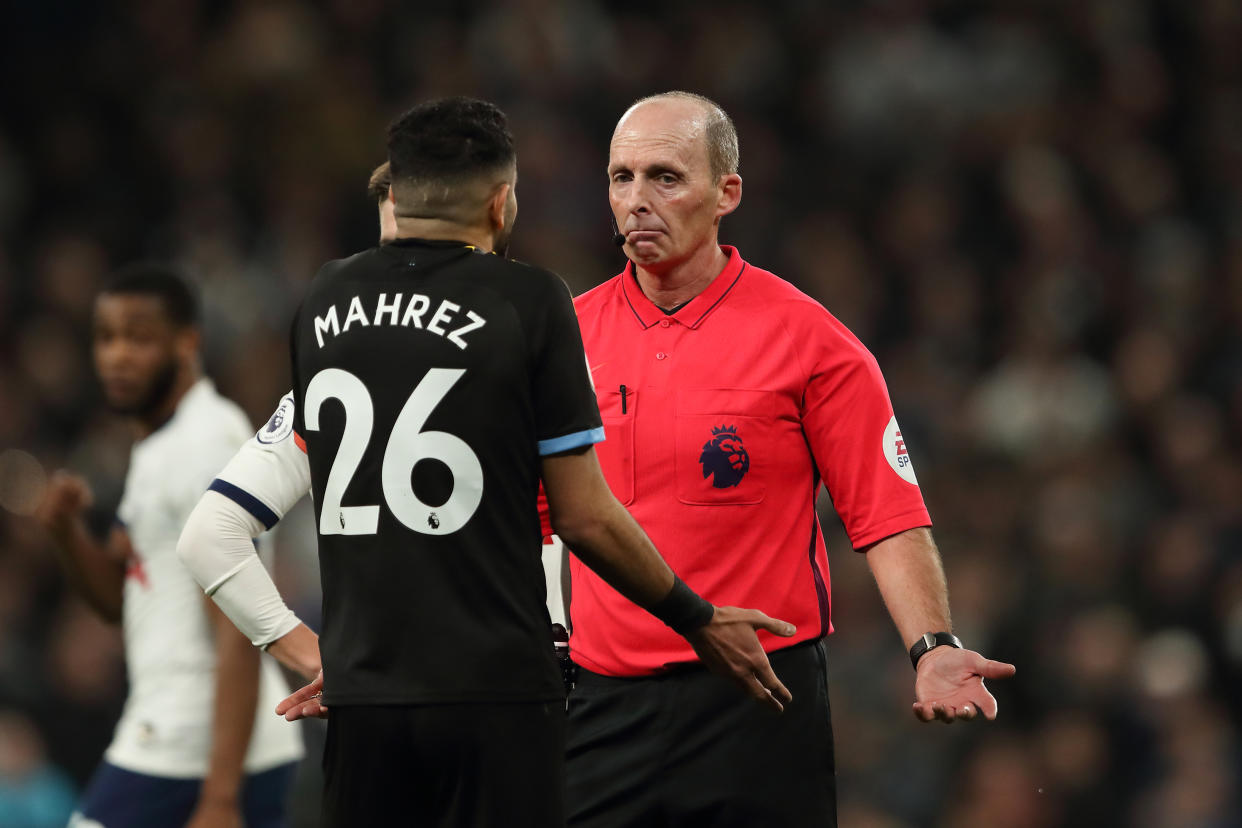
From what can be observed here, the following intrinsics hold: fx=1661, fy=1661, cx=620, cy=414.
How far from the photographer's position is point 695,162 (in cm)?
426

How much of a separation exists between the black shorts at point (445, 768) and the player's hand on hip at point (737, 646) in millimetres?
421

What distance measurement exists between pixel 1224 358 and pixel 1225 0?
3.61m

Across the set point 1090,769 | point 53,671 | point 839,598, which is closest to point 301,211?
point 53,671

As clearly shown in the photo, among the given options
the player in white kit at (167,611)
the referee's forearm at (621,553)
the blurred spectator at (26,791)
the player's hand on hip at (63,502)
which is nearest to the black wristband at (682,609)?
the referee's forearm at (621,553)

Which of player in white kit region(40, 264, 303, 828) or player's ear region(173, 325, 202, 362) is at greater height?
player's ear region(173, 325, 202, 362)

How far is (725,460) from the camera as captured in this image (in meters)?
4.01

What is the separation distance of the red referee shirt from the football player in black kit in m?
0.79

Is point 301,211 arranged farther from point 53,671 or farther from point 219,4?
point 53,671

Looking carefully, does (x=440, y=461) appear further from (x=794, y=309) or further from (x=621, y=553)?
(x=794, y=309)

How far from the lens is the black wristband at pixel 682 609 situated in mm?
3328

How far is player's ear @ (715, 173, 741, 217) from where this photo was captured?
4359 millimetres

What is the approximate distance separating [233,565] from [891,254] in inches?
311

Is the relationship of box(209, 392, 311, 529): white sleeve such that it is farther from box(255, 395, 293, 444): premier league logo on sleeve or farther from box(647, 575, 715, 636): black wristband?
box(647, 575, 715, 636): black wristband

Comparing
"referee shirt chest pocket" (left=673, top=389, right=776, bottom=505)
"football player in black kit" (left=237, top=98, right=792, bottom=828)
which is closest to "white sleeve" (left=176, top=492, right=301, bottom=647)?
"football player in black kit" (left=237, top=98, right=792, bottom=828)
